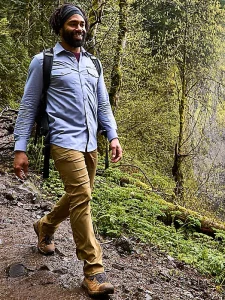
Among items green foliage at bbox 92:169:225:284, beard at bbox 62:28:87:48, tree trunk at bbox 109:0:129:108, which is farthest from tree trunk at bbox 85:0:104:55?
beard at bbox 62:28:87:48

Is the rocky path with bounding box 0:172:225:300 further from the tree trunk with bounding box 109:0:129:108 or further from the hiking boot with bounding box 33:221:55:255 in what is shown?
the tree trunk with bounding box 109:0:129:108

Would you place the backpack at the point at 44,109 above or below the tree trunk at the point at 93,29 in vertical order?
below

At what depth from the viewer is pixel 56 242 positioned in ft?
→ 14.4

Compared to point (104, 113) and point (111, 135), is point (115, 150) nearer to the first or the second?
point (111, 135)

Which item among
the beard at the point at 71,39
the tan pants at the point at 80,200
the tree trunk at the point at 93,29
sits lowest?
the tan pants at the point at 80,200

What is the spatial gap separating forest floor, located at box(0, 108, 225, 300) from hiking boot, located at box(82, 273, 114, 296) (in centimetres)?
10

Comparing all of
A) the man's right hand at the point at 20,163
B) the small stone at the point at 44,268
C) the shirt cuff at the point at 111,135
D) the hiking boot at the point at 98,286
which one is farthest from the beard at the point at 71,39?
the small stone at the point at 44,268

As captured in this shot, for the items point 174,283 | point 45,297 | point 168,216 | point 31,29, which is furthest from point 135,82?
point 45,297

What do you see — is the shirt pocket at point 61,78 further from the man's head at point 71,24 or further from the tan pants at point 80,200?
the tan pants at point 80,200

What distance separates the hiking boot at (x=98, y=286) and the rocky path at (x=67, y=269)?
108 mm

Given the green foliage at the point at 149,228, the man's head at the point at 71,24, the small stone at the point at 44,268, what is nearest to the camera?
the man's head at the point at 71,24

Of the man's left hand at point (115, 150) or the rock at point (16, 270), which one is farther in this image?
the rock at point (16, 270)

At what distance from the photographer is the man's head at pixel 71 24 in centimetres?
317

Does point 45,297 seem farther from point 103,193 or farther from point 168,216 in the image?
point 168,216
